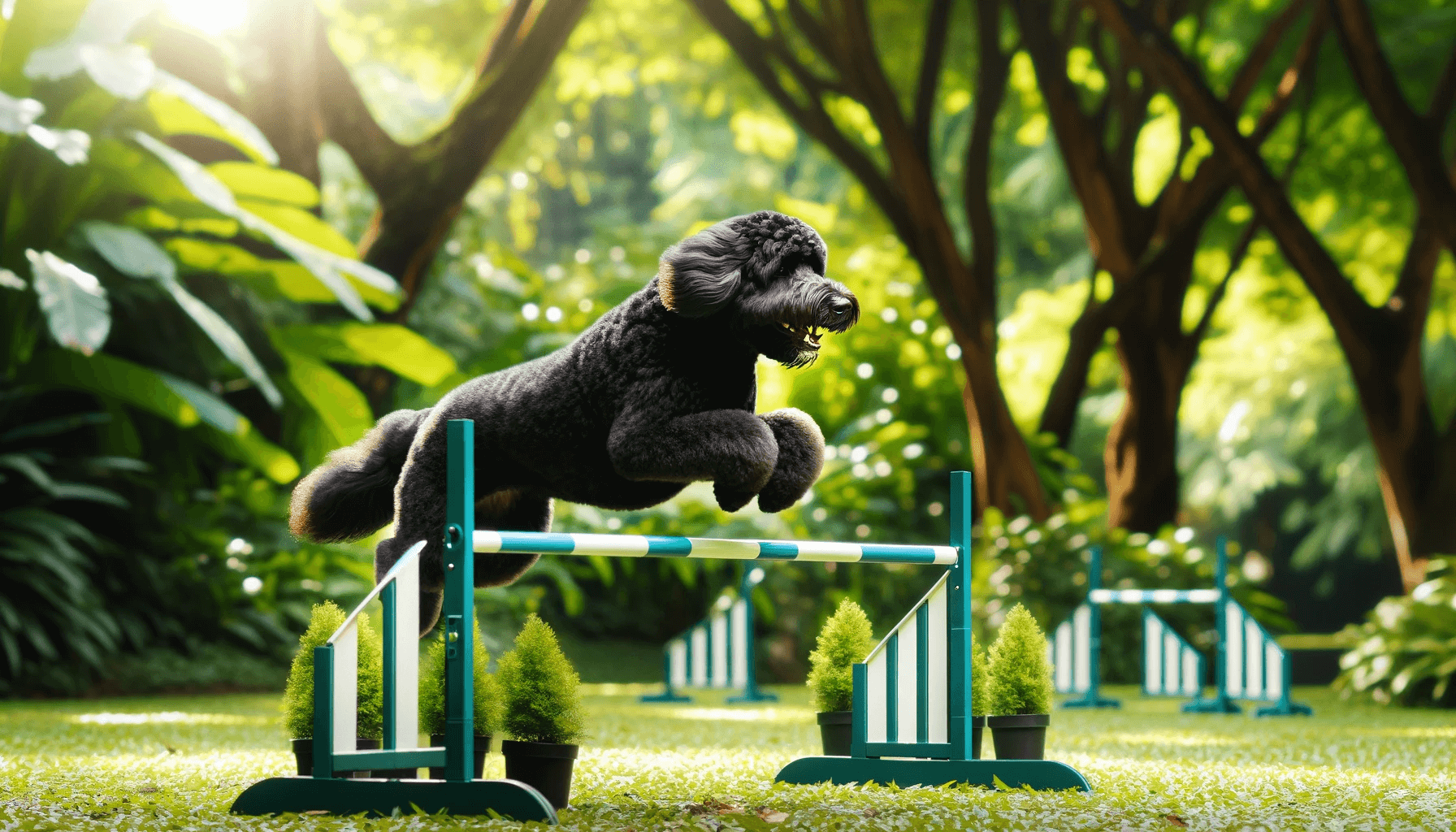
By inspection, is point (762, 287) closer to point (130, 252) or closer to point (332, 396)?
point (130, 252)

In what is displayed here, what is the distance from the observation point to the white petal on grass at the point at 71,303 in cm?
647

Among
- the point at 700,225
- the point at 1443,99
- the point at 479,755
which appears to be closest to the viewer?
the point at 479,755

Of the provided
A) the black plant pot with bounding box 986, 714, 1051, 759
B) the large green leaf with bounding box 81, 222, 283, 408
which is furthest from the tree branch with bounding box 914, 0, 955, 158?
the black plant pot with bounding box 986, 714, 1051, 759

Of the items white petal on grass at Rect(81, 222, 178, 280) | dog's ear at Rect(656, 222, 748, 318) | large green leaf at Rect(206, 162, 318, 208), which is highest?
large green leaf at Rect(206, 162, 318, 208)

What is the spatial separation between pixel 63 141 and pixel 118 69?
0.44 metres

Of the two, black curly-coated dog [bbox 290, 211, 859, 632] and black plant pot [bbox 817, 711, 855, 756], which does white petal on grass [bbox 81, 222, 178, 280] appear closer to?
black curly-coated dog [bbox 290, 211, 859, 632]

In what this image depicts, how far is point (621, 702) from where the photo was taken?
8.23 metres

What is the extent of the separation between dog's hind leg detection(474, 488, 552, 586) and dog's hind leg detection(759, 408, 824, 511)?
62cm

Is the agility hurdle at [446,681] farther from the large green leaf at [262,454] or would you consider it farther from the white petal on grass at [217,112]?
the white petal on grass at [217,112]

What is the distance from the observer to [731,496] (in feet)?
9.88

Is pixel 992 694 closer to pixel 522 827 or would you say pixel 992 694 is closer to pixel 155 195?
pixel 522 827

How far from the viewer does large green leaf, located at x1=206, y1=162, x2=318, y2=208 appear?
8.27 m

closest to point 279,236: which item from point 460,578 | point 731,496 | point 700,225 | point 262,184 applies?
point 262,184

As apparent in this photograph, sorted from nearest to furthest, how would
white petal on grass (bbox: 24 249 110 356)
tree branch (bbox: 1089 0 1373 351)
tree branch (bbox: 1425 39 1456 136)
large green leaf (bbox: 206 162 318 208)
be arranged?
white petal on grass (bbox: 24 249 110 356)
large green leaf (bbox: 206 162 318 208)
tree branch (bbox: 1425 39 1456 136)
tree branch (bbox: 1089 0 1373 351)
